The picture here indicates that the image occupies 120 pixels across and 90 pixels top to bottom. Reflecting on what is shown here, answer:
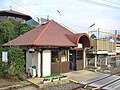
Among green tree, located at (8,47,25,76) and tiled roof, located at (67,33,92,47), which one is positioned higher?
tiled roof, located at (67,33,92,47)

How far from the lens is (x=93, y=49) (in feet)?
62.8

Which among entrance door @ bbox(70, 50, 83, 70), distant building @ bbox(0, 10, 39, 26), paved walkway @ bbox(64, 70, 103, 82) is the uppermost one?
distant building @ bbox(0, 10, 39, 26)

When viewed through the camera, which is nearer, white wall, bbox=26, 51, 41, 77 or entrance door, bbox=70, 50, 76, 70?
white wall, bbox=26, 51, 41, 77

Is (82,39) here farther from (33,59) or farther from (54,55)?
(33,59)

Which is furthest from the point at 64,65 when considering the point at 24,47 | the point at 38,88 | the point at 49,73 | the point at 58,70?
the point at 38,88

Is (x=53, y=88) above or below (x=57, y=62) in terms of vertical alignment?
below

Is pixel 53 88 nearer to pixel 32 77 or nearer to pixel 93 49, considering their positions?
pixel 32 77

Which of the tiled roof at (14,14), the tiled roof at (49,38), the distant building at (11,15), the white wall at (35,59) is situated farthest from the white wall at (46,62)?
the tiled roof at (14,14)

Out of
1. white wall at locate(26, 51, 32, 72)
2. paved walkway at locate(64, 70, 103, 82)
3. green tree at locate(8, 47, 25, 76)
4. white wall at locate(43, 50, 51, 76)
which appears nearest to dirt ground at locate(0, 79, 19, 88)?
green tree at locate(8, 47, 25, 76)

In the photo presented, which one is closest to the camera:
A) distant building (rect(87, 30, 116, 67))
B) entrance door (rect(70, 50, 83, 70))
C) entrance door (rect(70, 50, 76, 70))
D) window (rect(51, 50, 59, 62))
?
window (rect(51, 50, 59, 62))

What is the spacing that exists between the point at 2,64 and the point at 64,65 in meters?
5.29

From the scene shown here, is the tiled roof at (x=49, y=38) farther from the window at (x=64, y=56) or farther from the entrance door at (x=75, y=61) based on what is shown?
the entrance door at (x=75, y=61)

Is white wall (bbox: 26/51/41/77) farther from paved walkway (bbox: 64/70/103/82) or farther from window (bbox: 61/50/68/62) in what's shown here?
window (bbox: 61/50/68/62)

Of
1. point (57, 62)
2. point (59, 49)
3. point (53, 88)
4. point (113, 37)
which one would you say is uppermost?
point (113, 37)
